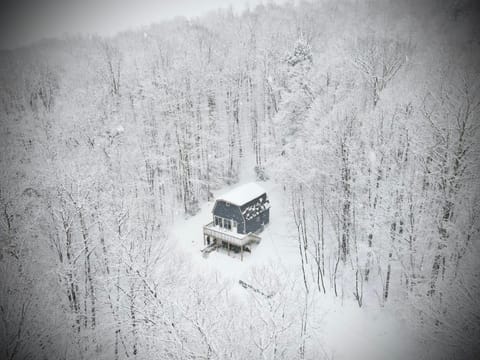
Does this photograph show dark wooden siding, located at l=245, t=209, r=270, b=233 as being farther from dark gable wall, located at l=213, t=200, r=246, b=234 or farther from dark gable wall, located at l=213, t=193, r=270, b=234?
dark gable wall, located at l=213, t=200, r=246, b=234

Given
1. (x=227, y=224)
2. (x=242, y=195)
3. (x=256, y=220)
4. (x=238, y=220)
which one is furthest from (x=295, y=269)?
(x=242, y=195)

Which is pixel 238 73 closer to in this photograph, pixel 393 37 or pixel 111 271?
pixel 393 37

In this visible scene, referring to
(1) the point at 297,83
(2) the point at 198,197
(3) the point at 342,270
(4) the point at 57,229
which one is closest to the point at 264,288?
(3) the point at 342,270

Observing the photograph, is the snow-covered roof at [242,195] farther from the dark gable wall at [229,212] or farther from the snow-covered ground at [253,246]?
the snow-covered ground at [253,246]

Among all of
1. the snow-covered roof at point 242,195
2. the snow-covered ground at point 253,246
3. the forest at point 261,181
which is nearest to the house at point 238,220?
the snow-covered roof at point 242,195

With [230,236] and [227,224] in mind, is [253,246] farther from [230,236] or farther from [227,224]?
[227,224]

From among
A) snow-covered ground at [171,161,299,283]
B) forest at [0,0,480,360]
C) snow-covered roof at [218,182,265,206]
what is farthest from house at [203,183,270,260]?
forest at [0,0,480,360]
